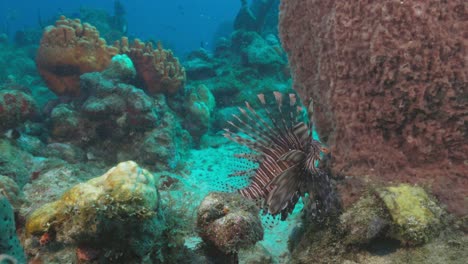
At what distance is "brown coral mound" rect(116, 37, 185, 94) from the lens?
6605 mm

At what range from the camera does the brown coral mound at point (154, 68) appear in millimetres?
6605

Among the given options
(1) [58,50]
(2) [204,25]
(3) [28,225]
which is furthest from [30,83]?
(2) [204,25]

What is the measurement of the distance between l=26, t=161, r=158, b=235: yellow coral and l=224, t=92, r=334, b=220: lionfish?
3.33 ft

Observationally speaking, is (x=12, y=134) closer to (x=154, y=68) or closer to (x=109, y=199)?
(x=154, y=68)

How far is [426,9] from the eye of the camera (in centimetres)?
225

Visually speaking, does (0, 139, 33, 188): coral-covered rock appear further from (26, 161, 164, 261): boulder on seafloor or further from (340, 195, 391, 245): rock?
(340, 195, 391, 245): rock

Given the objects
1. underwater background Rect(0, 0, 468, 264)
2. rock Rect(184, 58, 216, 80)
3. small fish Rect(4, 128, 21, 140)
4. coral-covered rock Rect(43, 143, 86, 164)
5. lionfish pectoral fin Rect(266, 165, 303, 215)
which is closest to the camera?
underwater background Rect(0, 0, 468, 264)

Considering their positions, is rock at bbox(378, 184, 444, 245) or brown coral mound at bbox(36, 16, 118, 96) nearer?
rock at bbox(378, 184, 444, 245)

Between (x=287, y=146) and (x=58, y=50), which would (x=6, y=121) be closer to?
(x=58, y=50)

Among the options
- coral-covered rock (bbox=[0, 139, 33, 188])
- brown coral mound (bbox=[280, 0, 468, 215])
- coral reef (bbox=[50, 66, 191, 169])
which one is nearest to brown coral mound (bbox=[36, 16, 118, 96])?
coral reef (bbox=[50, 66, 191, 169])

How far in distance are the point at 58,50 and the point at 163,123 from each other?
2.57m

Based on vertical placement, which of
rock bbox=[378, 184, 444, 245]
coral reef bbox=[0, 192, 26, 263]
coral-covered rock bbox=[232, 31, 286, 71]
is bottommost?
rock bbox=[378, 184, 444, 245]

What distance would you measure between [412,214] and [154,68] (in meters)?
5.57

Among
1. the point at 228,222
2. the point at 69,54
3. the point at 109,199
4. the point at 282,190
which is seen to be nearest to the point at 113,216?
the point at 109,199
